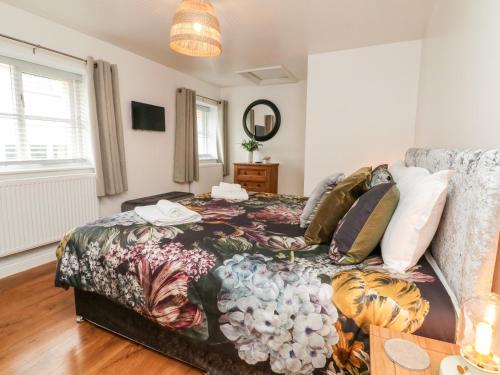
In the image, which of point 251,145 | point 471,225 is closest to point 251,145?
point 251,145

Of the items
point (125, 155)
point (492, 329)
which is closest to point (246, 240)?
point (492, 329)

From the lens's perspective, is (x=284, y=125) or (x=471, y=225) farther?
(x=284, y=125)

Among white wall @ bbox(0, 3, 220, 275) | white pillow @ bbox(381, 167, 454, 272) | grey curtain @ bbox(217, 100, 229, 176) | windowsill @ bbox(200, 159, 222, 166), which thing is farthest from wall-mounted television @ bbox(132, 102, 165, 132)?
white pillow @ bbox(381, 167, 454, 272)

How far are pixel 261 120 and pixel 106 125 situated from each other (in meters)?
2.71

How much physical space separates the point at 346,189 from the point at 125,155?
9.42 ft

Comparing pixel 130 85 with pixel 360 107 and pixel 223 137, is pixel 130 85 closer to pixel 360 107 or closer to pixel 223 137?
pixel 223 137

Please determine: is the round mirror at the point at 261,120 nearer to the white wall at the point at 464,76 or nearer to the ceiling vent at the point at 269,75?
the ceiling vent at the point at 269,75

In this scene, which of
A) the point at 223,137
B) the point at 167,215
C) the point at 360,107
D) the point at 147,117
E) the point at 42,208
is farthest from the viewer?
the point at 223,137

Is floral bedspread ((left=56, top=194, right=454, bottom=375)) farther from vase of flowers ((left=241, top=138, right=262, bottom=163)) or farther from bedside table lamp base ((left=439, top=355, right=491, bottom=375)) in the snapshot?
vase of flowers ((left=241, top=138, right=262, bottom=163))

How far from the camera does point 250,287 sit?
115 cm

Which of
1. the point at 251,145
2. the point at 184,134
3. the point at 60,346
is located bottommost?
the point at 60,346

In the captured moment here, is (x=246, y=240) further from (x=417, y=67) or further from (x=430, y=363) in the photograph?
(x=417, y=67)

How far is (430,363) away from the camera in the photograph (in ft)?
2.42

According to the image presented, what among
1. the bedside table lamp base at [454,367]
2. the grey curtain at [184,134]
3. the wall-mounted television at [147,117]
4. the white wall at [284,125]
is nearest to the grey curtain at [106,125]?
the wall-mounted television at [147,117]
